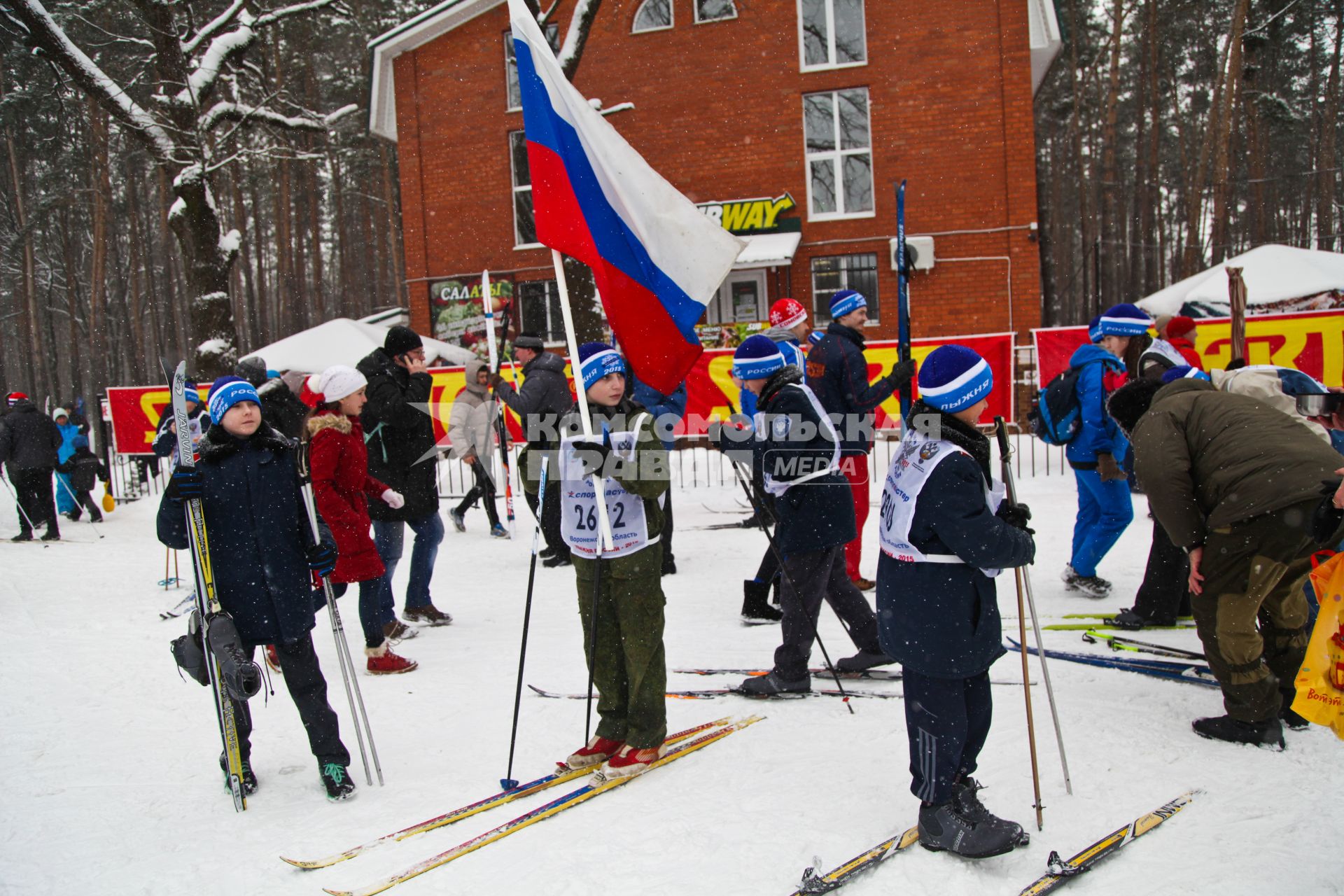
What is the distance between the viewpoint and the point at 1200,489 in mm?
3908

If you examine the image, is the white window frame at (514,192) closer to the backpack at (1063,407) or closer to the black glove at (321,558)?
the backpack at (1063,407)

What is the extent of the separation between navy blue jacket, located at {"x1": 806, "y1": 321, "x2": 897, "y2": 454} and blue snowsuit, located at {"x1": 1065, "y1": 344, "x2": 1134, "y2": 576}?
1311 millimetres

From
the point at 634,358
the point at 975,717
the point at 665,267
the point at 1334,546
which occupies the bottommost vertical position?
the point at 975,717

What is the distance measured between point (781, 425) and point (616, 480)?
4.25 ft

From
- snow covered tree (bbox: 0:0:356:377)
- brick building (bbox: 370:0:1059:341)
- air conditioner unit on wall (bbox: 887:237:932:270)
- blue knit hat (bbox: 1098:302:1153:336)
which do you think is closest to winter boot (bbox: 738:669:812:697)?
blue knit hat (bbox: 1098:302:1153:336)

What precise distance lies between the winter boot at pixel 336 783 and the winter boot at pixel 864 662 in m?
2.56

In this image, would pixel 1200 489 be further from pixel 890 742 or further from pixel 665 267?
pixel 665 267

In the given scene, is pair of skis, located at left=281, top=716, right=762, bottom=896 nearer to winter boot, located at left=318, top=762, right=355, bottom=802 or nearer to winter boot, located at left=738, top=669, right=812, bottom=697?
winter boot, located at left=738, top=669, right=812, bottom=697

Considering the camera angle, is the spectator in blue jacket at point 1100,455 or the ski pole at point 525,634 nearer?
the ski pole at point 525,634

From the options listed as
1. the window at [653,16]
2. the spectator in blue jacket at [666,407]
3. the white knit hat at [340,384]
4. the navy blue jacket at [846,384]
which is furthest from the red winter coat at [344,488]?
the window at [653,16]

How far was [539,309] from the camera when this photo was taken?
2009 centimetres

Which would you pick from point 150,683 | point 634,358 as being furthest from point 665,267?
point 150,683

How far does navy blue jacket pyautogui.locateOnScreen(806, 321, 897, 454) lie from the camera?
6.12 metres

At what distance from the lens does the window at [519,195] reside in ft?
63.9
